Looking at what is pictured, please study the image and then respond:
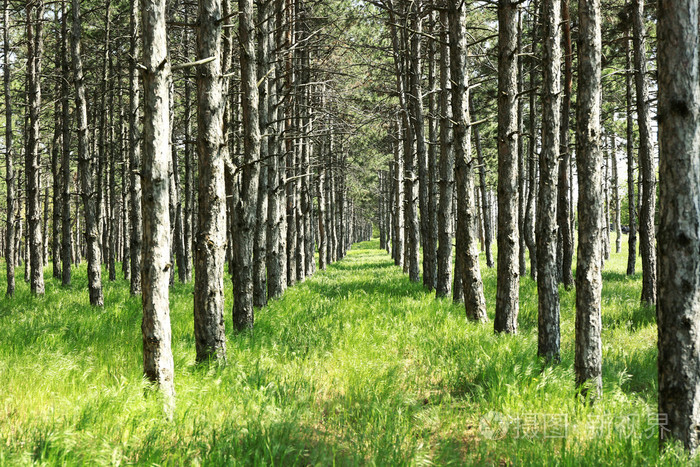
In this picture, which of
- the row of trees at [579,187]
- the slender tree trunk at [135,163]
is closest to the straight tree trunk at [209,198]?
the row of trees at [579,187]

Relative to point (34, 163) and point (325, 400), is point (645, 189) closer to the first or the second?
point (325, 400)

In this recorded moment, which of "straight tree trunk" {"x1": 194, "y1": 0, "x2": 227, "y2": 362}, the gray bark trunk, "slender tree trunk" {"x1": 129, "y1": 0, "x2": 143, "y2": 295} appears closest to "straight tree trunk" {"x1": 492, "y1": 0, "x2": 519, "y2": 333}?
the gray bark trunk

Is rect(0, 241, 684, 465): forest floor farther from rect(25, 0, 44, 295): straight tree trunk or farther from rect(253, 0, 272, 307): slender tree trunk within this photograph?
→ rect(25, 0, 44, 295): straight tree trunk

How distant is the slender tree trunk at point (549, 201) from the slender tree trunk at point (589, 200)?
1.01 meters

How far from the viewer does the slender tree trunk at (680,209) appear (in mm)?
2965

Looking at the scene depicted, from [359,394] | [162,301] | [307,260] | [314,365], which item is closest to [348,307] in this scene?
[314,365]

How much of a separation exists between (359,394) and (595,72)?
3669 mm

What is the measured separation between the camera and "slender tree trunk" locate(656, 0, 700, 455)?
9.73 feet

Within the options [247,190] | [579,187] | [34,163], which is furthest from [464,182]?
[34,163]

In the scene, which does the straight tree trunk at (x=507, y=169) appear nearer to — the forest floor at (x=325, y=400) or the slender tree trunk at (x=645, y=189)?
the forest floor at (x=325, y=400)

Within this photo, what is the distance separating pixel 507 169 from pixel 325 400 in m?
4.41

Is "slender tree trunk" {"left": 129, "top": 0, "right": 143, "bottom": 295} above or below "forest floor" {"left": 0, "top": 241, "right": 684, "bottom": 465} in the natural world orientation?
above

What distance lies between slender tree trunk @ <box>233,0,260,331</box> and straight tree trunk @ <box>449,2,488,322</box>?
11.2 feet

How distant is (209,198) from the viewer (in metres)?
5.38
